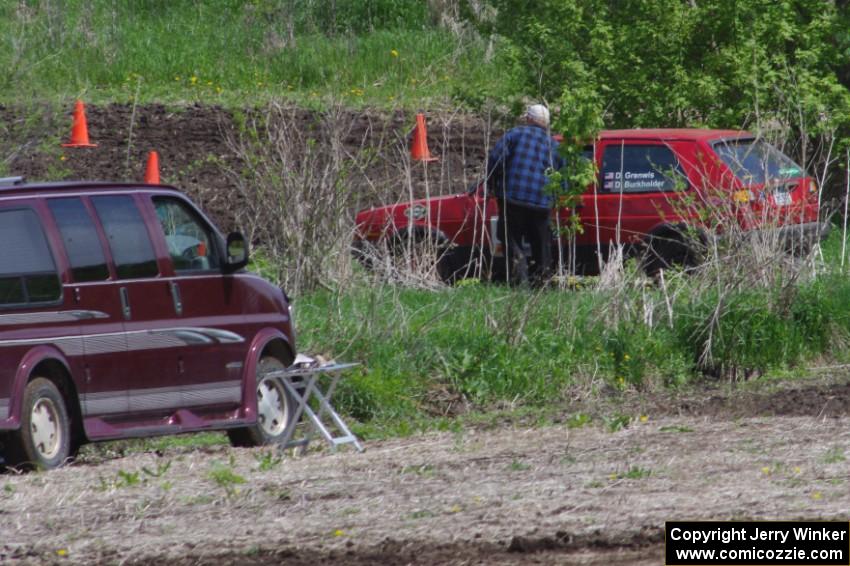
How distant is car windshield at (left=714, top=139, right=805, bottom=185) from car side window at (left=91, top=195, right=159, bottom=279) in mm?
5989

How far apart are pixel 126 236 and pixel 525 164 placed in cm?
591

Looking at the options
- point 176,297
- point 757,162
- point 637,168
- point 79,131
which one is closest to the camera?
point 176,297

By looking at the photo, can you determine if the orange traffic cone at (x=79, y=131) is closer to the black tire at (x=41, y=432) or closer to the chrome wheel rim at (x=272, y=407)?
the chrome wheel rim at (x=272, y=407)

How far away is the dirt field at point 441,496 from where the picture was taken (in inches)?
264

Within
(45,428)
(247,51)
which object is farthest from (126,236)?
(247,51)

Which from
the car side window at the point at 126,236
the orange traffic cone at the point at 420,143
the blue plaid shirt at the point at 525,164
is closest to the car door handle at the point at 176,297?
the car side window at the point at 126,236

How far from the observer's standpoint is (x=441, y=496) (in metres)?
7.84

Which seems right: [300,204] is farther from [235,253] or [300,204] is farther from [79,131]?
[79,131]

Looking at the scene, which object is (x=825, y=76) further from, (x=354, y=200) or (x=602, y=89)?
(x=354, y=200)

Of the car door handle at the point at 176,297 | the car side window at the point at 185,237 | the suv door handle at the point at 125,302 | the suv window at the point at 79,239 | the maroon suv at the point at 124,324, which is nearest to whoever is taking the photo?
the maroon suv at the point at 124,324

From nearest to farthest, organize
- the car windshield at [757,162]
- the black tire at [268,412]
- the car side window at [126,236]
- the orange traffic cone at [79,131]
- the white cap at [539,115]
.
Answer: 1. the car side window at [126,236]
2. the black tire at [268,412]
3. the car windshield at [757,162]
4. the white cap at [539,115]
5. the orange traffic cone at [79,131]

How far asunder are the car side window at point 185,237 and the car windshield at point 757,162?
5393 millimetres

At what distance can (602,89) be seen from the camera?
1908 cm

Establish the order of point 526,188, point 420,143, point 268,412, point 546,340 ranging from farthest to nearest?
point 420,143, point 526,188, point 546,340, point 268,412
